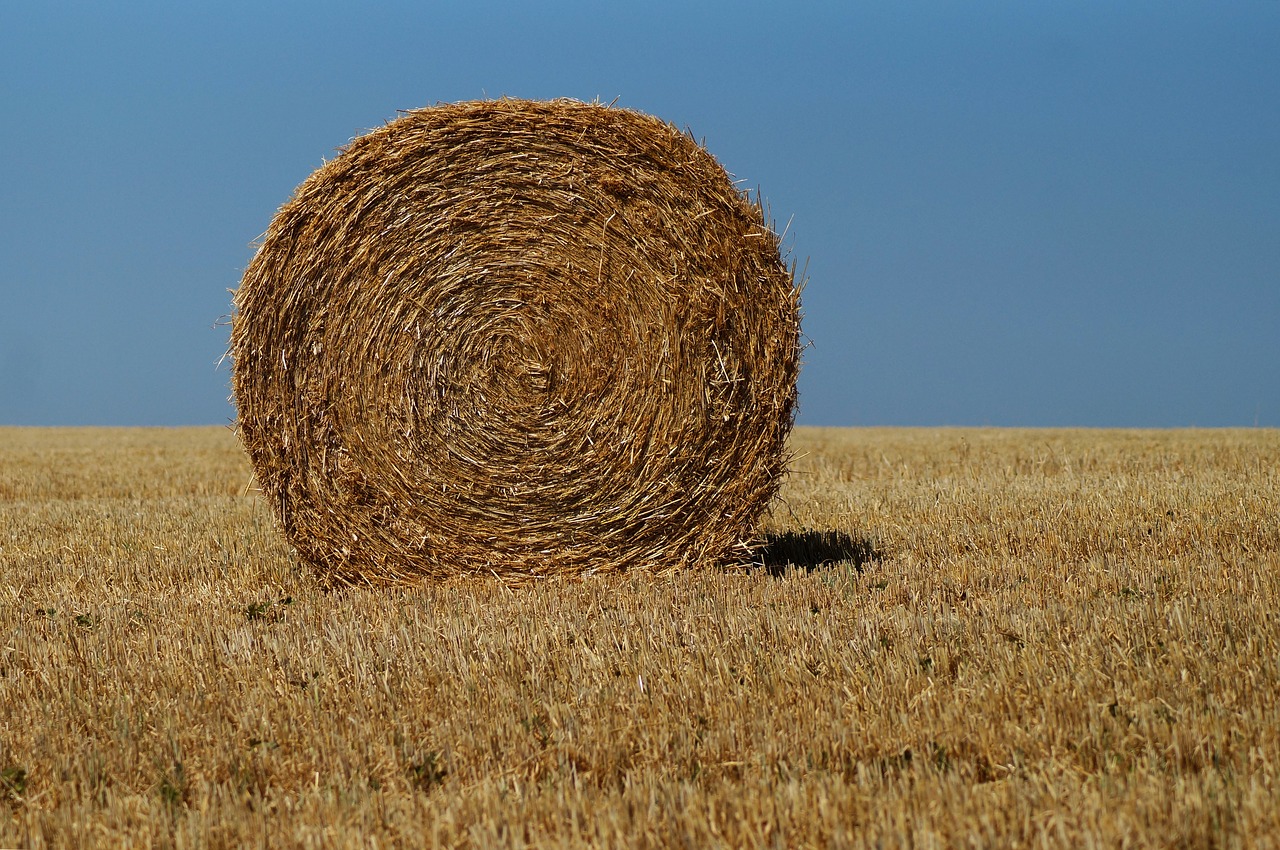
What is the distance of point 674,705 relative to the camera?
165 inches

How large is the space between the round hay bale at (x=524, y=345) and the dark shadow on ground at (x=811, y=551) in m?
0.63

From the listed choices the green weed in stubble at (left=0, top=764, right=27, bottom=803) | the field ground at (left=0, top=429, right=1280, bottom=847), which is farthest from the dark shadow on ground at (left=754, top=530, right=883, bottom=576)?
the green weed in stubble at (left=0, top=764, right=27, bottom=803)

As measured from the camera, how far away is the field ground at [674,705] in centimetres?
317

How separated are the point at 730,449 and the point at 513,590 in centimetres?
156

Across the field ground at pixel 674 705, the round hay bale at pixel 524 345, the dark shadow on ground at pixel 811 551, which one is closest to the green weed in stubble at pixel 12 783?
the field ground at pixel 674 705

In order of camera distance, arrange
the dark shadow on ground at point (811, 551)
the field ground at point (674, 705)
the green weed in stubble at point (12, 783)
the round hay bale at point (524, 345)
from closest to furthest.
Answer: the field ground at point (674, 705), the green weed in stubble at point (12, 783), the round hay bale at point (524, 345), the dark shadow on ground at point (811, 551)

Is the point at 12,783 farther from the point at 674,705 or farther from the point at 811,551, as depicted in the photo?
the point at 811,551

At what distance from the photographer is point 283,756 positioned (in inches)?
156

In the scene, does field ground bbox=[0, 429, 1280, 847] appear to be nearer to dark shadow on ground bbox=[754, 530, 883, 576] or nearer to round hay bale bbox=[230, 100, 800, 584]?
dark shadow on ground bbox=[754, 530, 883, 576]

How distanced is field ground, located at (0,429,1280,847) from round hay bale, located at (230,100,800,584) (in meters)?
0.49

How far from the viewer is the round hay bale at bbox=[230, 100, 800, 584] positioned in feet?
22.1

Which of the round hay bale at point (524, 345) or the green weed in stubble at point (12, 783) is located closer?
the green weed in stubble at point (12, 783)

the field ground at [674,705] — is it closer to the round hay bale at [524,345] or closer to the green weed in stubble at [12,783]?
the green weed in stubble at [12,783]

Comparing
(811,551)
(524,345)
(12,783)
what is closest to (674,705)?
(12,783)
